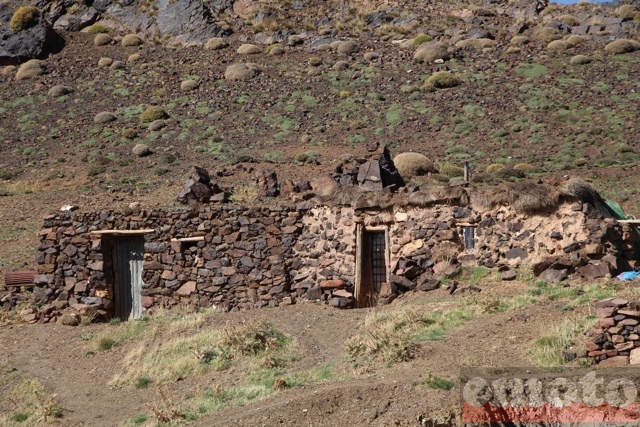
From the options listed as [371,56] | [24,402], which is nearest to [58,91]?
[371,56]

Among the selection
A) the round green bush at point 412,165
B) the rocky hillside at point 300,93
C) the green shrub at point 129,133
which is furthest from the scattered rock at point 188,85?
the round green bush at point 412,165

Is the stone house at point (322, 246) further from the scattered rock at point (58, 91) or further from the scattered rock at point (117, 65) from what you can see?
the scattered rock at point (117, 65)

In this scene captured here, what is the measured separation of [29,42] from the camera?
160 feet

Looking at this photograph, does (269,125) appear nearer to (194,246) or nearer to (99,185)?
(99,185)

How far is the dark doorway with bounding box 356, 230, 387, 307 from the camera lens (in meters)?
18.2

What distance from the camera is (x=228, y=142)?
35156 mm

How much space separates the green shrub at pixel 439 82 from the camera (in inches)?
1540

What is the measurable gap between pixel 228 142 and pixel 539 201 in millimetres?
20077

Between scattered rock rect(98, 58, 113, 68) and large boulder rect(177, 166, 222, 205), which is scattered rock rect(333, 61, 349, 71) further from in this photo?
large boulder rect(177, 166, 222, 205)

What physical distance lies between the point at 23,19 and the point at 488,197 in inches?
1628

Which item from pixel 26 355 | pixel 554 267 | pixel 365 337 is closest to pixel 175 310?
pixel 26 355

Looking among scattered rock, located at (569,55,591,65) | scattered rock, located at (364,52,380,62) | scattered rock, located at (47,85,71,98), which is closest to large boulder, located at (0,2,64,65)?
scattered rock, located at (47,85,71,98)

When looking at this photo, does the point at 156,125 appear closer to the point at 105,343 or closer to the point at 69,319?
the point at 69,319

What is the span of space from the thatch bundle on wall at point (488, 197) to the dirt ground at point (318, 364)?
6.10ft
